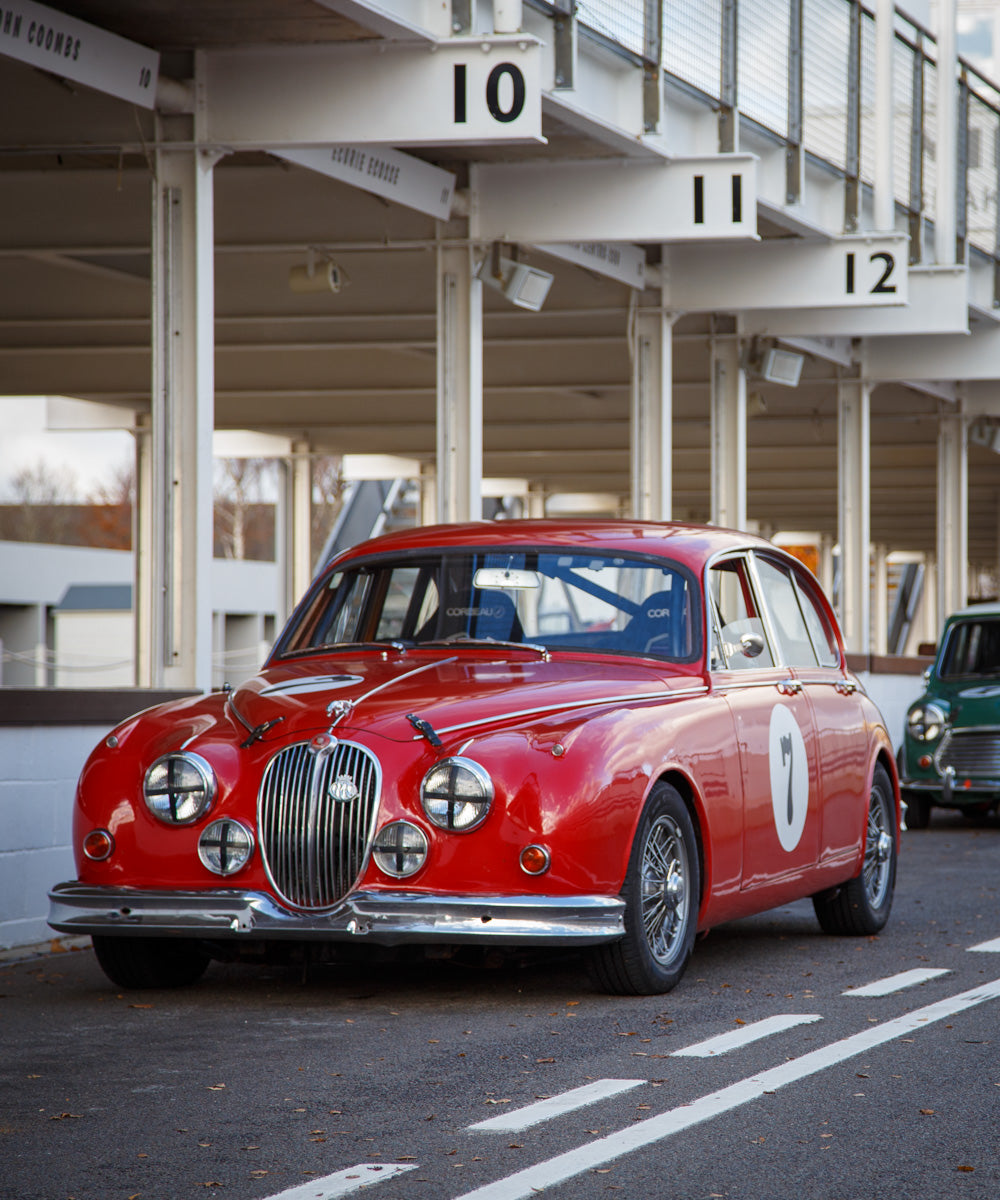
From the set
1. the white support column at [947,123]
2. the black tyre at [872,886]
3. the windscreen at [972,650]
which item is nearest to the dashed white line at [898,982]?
the black tyre at [872,886]

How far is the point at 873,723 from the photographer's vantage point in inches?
379

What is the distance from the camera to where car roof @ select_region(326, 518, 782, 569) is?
833cm

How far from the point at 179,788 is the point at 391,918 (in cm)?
91

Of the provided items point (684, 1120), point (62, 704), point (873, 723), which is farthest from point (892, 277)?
point (684, 1120)

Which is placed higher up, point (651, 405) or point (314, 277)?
point (314, 277)

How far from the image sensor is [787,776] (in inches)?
330

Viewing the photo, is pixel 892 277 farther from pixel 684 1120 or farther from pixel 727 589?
pixel 684 1120

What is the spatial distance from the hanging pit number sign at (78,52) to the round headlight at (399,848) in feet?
17.0

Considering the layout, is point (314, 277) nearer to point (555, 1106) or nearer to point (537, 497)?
point (555, 1106)

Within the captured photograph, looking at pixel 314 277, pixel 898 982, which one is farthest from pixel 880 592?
pixel 898 982

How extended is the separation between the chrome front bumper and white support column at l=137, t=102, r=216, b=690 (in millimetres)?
4339

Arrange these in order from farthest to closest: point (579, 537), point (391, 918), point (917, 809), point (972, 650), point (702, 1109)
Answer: point (972, 650) < point (917, 809) < point (579, 537) < point (391, 918) < point (702, 1109)

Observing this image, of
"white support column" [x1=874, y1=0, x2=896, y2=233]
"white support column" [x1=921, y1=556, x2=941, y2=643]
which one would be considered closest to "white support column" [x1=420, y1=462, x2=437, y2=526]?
"white support column" [x1=874, y1=0, x2=896, y2=233]

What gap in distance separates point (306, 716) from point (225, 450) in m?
27.1
